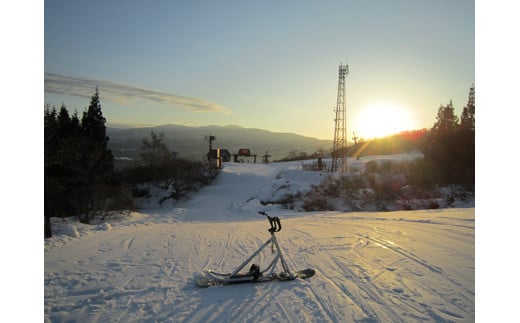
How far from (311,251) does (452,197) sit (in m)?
14.1

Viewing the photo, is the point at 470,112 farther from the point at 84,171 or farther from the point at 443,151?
the point at 84,171

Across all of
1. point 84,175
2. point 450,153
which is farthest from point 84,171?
point 450,153

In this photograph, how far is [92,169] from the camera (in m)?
17.1

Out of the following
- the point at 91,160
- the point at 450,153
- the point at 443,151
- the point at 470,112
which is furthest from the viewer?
the point at 443,151

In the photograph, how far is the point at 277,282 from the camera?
5309 mm

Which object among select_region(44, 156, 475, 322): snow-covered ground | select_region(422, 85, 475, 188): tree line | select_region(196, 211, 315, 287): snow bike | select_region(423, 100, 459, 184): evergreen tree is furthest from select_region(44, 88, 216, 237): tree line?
select_region(423, 100, 459, 184): evergreen tree

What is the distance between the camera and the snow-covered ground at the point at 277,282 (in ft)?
14.0

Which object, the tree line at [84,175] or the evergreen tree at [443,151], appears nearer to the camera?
the tree line at [84,175]

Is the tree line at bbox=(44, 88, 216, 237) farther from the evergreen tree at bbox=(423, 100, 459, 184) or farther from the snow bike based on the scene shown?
the evergreen tree at bbox=(423, 100, 459, 184)

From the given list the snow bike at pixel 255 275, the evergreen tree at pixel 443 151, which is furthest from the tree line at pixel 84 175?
the evergreen tree at pixel 443 151

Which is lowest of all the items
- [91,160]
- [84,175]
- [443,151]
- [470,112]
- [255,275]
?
[255,275]

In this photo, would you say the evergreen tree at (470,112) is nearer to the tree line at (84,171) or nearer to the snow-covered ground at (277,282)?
the snow-covered ground at (277,282)

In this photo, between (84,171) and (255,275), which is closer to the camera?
(255,275)

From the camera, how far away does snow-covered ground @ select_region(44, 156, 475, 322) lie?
426 cm
